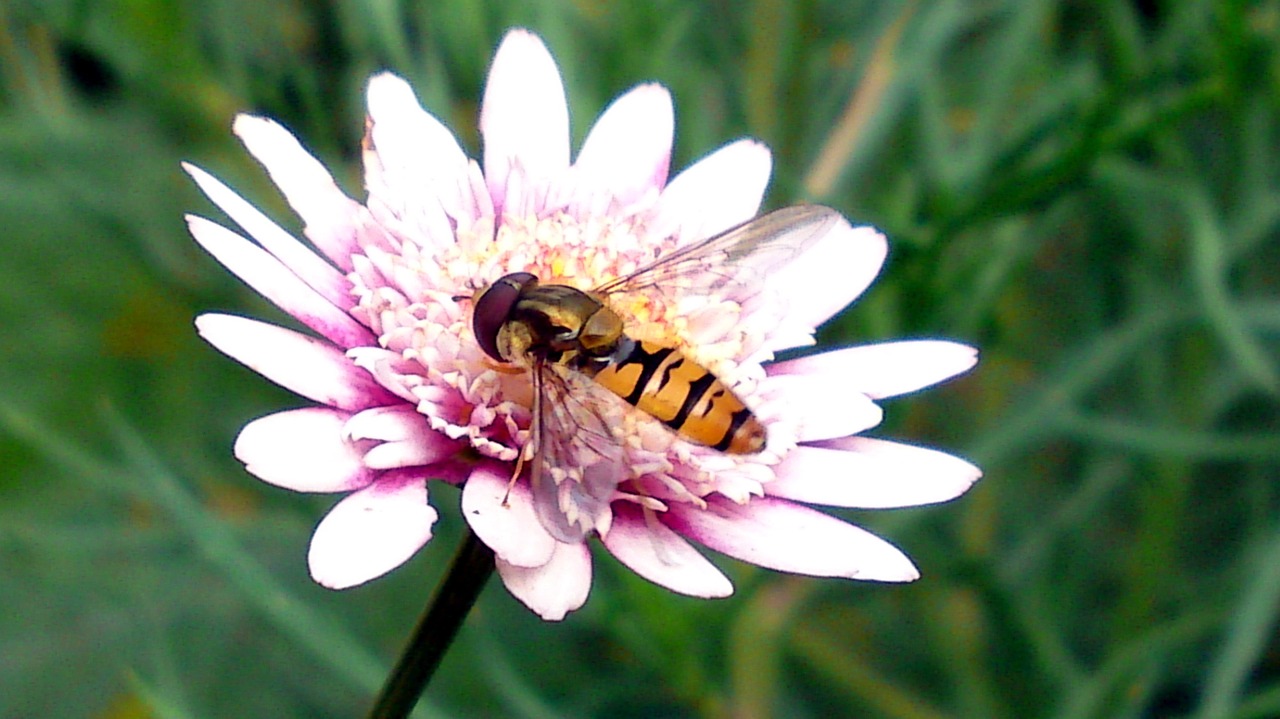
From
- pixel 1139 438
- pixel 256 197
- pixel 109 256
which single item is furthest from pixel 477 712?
pixel 109 256

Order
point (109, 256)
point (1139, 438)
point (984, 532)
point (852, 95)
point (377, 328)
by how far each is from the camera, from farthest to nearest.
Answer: point (109, 256) → point (984, 532) → point (852, 95) → point (1139, 438) → point (377, 328)

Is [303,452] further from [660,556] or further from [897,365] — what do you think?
[897,365]

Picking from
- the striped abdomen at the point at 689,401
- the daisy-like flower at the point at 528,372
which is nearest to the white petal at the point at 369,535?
the daisy-like flower at the point at 528,372

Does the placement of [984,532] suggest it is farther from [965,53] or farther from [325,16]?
[325,16]

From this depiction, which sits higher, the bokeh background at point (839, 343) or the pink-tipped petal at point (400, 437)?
the bokeh background at point (839, 343)

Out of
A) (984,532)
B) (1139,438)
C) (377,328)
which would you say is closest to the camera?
(377,328)

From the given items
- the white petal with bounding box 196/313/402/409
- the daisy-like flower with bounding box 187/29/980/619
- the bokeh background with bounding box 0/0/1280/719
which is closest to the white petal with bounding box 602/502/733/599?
the daisy-like flower with bounding box 187/29/980/619

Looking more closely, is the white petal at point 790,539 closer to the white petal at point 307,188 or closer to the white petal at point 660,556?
the white petal at point 660,556
